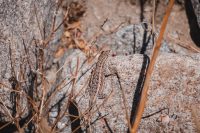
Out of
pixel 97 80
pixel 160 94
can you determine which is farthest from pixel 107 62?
pixel 160 94

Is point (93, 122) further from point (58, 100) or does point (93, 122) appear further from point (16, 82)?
point (16, 82)

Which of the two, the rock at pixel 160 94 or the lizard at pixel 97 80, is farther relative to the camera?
the lizard at pixel 97 80

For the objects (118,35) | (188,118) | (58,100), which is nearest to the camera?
(188,118)

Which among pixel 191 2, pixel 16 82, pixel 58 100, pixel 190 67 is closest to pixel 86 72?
pixel 58 100

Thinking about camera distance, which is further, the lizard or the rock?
the lizard

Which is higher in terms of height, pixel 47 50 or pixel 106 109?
pixel 47 50

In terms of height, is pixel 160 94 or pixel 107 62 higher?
pixel 107 62

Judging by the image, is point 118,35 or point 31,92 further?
point 118,35

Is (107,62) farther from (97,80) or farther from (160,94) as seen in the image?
(160,94)
